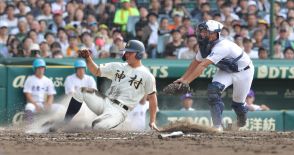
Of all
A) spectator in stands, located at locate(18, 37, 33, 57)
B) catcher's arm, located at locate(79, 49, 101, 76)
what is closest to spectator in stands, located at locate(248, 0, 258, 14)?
spectator in stands, located at locate(18, 37, 33, 57)

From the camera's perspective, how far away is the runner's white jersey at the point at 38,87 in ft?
50.9

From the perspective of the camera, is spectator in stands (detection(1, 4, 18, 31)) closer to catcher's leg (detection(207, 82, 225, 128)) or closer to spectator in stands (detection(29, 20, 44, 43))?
spectator in stands (detection(29, 20, 44, 43))

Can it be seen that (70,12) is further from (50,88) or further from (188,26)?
(50,88)

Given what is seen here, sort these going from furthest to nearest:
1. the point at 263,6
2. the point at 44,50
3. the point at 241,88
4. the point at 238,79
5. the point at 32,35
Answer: the point at 263,6 < the point at 32,35 < the point at 44,50 < the point at 241,88 < the point at 238,79

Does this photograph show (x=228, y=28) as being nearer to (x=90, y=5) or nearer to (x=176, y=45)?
(x=176, y=45)

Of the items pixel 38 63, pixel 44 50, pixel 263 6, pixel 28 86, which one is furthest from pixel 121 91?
pixel 263 6

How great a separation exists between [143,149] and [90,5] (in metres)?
10.5

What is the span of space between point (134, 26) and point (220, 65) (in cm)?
638

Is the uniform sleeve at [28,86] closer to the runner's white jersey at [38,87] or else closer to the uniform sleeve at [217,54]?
the runner's white jersey at [38,87]

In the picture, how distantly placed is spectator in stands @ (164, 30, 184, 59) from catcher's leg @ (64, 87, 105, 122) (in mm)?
5708

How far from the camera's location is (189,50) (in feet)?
55.7

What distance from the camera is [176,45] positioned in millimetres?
17266

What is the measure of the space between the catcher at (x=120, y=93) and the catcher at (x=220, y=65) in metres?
0.52

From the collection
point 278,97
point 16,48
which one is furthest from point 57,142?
point 278,97
